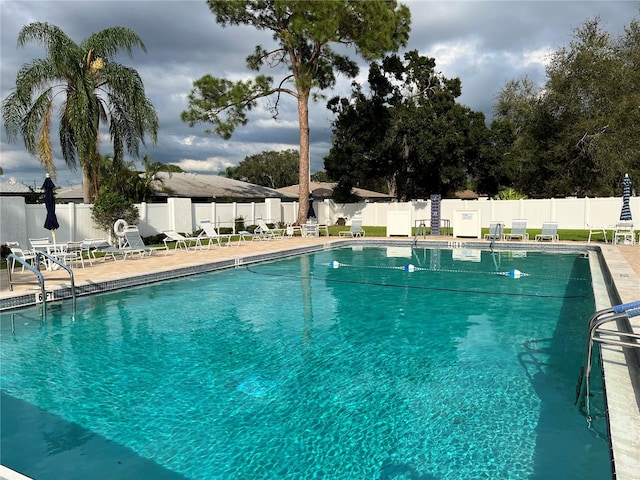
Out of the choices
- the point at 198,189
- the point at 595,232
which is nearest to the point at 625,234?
the point at 595,232

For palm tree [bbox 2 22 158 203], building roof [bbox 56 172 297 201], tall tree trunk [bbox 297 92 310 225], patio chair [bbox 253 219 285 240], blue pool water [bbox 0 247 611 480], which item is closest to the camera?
blue pool water [bbox 0 247 611 480]

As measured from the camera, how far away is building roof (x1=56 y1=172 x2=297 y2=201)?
25211mm

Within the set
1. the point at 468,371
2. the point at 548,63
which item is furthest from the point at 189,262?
the point at 548,63

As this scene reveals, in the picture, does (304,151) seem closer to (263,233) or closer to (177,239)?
(263,233)

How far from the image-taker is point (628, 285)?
7.36 meters

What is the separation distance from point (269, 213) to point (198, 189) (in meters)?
5.76

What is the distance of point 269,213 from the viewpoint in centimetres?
2498

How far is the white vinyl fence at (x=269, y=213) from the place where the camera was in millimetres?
14141

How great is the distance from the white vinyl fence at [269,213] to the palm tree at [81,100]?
213 cm

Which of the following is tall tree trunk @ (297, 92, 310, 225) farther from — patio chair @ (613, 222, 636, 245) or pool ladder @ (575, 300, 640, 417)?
pool ladder @ (575, 300, 640, 417)

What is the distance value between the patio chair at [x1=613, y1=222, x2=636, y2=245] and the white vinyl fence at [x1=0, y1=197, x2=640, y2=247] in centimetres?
488

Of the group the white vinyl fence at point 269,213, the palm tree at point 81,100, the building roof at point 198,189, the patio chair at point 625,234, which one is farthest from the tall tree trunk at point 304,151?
the patio chair at point 625,234

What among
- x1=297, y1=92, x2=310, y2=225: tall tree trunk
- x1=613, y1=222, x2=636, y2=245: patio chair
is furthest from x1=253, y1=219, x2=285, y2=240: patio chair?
x1=613, y1=222, x2=636, y2=245: patio chair

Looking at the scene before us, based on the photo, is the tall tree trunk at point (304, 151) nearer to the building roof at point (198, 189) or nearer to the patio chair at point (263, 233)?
the patio chair at point (263, 233)
